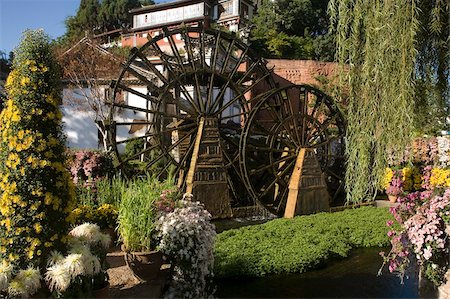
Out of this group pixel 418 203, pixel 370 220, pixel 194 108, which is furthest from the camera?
pixel 194 108

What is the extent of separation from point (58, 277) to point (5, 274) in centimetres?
48

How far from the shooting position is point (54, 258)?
409 centimetres

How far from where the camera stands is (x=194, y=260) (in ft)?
15.4

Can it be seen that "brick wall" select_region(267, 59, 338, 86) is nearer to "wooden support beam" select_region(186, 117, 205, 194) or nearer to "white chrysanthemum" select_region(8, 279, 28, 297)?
"wooden support beam" select_region(186, 117, 205, 194)

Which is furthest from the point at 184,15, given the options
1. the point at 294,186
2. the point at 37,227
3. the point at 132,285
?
the point at 37,227

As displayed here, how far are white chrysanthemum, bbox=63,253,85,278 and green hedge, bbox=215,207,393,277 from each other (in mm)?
2256

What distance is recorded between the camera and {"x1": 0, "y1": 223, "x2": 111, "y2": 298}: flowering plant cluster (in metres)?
3.89

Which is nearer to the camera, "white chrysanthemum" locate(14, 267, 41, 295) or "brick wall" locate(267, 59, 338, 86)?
"white chrysanthemum" locate(14, 267, 41, 295)

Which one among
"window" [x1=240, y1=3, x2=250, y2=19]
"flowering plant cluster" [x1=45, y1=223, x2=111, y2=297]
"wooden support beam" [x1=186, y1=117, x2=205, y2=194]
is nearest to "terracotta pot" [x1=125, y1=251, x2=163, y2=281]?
"flowering plant cluster" [x1=45, y1=223, x2=111, y2=297]

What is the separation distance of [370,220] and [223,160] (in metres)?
3.28

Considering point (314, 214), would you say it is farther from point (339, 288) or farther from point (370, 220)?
point (339, 288)

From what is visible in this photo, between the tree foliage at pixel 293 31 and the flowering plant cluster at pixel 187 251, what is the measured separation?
24.4 metres

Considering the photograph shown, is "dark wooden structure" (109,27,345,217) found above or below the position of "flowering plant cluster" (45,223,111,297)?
above

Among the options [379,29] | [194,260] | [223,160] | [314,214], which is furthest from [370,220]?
[194,260]
